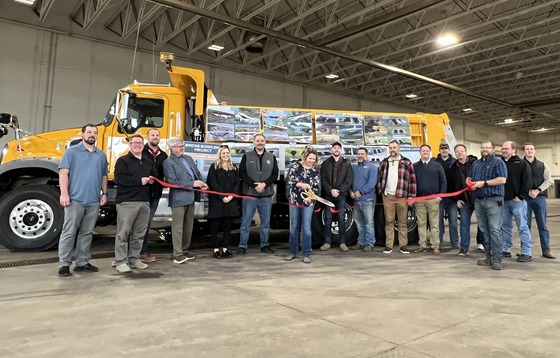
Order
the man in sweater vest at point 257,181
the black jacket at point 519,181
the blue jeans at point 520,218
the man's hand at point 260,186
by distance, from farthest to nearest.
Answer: the man in sweater vest at point 257,181 < the man's hand at point 260,186 < the blue jeans at point 520,218 < the black jacket at point 519,181

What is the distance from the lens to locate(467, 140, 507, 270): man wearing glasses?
16.6ft

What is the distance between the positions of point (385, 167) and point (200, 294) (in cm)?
404

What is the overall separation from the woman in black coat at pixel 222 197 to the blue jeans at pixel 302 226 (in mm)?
905

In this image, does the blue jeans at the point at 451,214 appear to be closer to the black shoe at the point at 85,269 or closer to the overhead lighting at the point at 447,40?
the black shoe at the point at 85,269

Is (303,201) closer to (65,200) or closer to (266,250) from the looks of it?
(266,250)

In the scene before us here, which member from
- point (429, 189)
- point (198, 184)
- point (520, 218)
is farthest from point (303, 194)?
point (520, 218)

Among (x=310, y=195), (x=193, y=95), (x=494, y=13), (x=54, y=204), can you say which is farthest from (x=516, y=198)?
(x=494, y=13)

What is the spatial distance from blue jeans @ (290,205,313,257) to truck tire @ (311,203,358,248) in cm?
100

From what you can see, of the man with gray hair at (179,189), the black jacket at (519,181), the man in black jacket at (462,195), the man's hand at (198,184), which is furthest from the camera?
the man in black jacket at (462,195)

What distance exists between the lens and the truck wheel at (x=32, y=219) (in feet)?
18.8

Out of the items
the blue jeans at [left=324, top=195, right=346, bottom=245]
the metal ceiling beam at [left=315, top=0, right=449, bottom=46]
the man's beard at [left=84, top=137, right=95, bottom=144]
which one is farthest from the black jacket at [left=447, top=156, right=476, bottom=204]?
the metal ceiling beam at [left=315, top=0, right=449, bottom=46]

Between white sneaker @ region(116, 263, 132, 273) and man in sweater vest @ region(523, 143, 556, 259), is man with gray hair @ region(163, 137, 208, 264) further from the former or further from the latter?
man in sweater vest @ region(523, 143, 556, 259)

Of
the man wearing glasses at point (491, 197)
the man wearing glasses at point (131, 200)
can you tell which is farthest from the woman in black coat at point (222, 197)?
the man wearing glasses at point (491, 197)

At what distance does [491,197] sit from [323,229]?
274 centimetres
